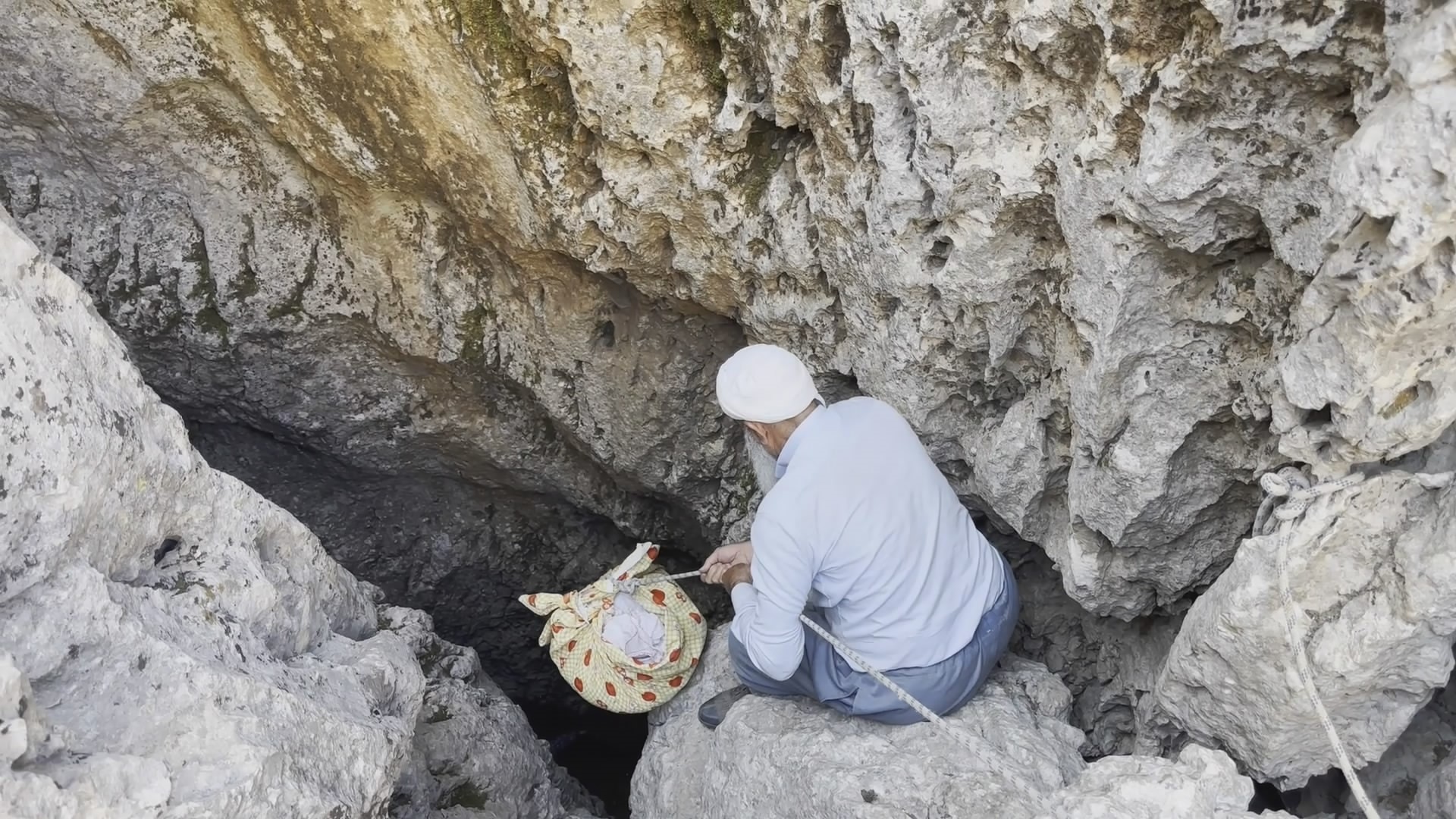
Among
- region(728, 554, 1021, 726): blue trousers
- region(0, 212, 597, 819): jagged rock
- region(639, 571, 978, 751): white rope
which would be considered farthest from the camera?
region(728, 554, 1021, 726): blue trousers

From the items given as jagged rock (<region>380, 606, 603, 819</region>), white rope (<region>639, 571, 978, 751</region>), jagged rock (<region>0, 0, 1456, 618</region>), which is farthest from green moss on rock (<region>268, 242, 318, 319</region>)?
white rope (<region>639, 571, 978, 751</region>)

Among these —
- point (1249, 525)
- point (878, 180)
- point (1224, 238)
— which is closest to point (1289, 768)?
point (1249, 525)

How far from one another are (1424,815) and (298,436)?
3.90 meters

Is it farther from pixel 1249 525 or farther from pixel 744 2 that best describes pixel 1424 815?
pixel 744 2

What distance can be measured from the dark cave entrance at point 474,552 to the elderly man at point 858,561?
194cm

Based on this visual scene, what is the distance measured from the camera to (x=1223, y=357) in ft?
7.61

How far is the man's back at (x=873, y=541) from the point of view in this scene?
7.68 feet

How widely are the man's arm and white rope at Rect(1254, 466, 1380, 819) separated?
38.0 inches

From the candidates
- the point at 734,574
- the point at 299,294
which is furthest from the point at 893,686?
the point at 299,294

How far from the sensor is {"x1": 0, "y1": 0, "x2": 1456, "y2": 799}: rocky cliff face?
1946 mm

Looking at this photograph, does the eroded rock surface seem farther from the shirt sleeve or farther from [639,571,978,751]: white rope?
the shirt sleeve

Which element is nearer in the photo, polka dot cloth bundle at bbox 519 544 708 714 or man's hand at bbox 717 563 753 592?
man's hand at bbox 717 563 753 592

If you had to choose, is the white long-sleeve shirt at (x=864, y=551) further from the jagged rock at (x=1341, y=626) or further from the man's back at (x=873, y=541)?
the jagged rock at (x=1341, y=626)

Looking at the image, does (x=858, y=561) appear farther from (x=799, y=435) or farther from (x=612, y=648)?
(x=612, y=648)
